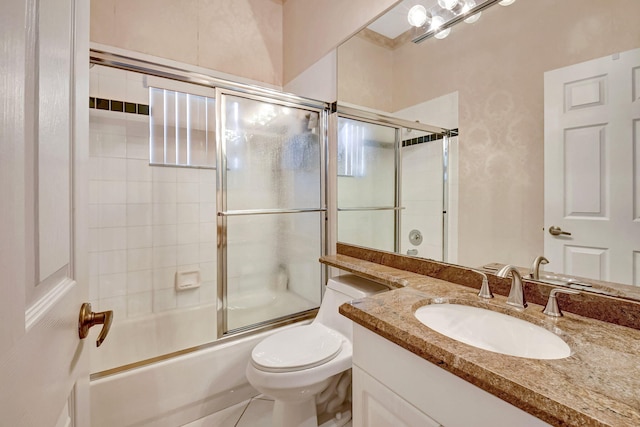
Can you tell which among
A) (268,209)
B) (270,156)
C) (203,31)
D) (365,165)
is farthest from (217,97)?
(365,165)

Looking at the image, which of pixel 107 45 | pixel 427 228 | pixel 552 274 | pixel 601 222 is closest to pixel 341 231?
pixel 427 228

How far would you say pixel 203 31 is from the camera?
6.75 feet

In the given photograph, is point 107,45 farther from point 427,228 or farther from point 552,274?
point 552,274

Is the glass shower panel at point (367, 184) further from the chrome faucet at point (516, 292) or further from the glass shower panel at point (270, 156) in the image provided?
the chrome faucet at point (516, 292)

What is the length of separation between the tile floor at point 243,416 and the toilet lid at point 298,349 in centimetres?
51

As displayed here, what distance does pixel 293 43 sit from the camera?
90.0 inches

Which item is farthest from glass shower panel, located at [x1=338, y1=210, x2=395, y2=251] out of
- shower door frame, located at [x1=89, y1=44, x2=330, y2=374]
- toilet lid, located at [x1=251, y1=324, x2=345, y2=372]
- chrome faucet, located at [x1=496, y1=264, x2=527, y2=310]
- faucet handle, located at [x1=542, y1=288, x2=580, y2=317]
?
faucet handle, located at [x1=542, y1=288, x2=580, y2=317]

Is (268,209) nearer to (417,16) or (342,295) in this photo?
(342,295)

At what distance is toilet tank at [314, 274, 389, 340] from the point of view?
1.47 meters

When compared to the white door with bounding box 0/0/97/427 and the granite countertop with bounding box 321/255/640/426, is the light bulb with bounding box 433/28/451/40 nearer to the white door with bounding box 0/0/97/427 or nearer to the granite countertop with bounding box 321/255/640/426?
the granite countertop with bounding box 321/255/640/426

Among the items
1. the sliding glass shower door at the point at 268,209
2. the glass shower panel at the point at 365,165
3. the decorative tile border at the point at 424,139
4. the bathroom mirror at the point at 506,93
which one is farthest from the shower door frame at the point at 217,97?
the bathroom mirror at the point at 506,93

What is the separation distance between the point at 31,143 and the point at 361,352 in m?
0.89

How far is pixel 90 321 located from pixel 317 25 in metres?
2.17

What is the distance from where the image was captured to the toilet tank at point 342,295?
4.82ft
